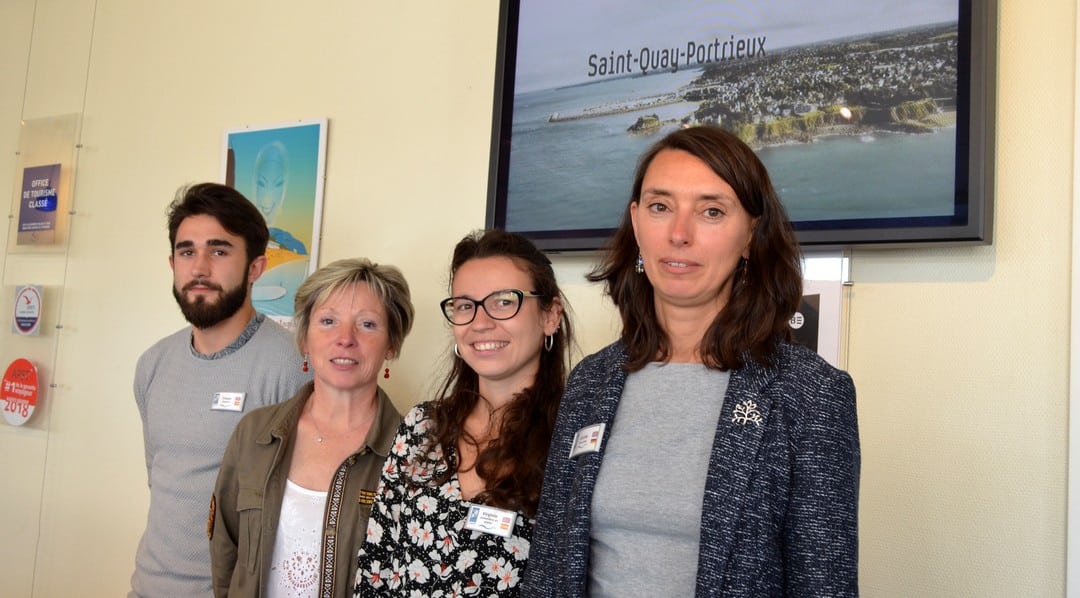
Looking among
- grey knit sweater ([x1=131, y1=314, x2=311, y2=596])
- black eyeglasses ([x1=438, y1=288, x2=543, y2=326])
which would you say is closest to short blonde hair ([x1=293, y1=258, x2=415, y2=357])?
grey knit sweater ([x1=131, y1=314, x2=311, y2=596])

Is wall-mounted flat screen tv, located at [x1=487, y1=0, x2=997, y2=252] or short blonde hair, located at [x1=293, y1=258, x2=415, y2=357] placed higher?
wall-mounted flat screen tv, located at [x1=487, y1=0, x2=997, y2=252]

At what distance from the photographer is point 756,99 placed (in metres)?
2.30

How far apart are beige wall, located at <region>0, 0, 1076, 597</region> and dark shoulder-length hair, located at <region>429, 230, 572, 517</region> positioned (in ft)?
2.00

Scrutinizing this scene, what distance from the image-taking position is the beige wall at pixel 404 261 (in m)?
1.96

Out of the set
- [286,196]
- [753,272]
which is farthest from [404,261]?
[753,272]

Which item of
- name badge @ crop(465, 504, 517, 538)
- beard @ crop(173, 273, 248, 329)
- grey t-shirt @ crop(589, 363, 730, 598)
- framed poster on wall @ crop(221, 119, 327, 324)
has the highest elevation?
framed poster on wall @ crop(221, 119, 327, 324)

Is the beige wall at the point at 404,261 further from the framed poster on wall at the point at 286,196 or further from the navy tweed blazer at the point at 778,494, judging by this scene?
the navy tweed blazer at the point at 778,494

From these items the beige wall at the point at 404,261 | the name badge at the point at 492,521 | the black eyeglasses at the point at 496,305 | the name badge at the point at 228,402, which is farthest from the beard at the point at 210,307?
the name badge at the point at 492,521

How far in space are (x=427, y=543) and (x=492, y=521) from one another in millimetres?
155

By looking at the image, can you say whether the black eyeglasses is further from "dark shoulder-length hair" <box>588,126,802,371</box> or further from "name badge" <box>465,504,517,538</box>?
"dark shoulder-length hair" <box>588,126,802,371</box>

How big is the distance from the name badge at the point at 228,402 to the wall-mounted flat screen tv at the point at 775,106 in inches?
37.1

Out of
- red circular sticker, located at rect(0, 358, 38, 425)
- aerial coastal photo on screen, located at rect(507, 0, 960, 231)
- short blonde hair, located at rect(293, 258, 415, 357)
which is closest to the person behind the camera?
aerial coastal photo on screen, located at rect(507, 0, 960, 231)

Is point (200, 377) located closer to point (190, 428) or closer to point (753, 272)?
point (190, 428)

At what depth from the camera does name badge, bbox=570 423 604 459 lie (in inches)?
60.6
